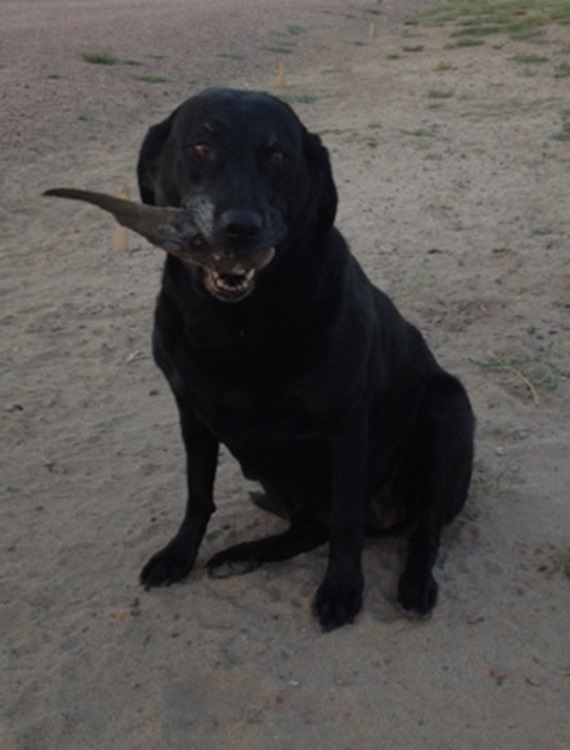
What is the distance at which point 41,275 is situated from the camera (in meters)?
7.04

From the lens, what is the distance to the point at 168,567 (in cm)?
349

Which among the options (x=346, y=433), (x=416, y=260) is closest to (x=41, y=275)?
(x=416, y=260)

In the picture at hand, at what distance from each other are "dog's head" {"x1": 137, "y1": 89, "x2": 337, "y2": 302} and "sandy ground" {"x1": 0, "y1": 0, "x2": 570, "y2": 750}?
110 cm

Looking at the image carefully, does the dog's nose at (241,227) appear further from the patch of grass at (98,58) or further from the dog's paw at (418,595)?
the patch of grass at (98,58)

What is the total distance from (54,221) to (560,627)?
246 inches

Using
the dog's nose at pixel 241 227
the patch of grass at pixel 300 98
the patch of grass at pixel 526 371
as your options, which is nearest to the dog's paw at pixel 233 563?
the dog's nose at pixel 241 227

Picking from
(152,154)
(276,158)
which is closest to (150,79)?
(152,154)

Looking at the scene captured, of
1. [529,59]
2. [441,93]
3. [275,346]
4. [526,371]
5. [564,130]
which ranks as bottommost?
[529,59]

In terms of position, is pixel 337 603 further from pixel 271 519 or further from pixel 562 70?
A: pixel 562 70

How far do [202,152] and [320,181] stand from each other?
43 centimetres

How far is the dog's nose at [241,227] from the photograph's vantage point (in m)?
2.71

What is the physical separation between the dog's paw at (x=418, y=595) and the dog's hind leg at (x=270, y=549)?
15.2 inches

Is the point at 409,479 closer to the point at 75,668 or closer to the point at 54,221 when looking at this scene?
the point at 75,668

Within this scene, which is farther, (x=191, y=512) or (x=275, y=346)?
(x=191, y=512)
